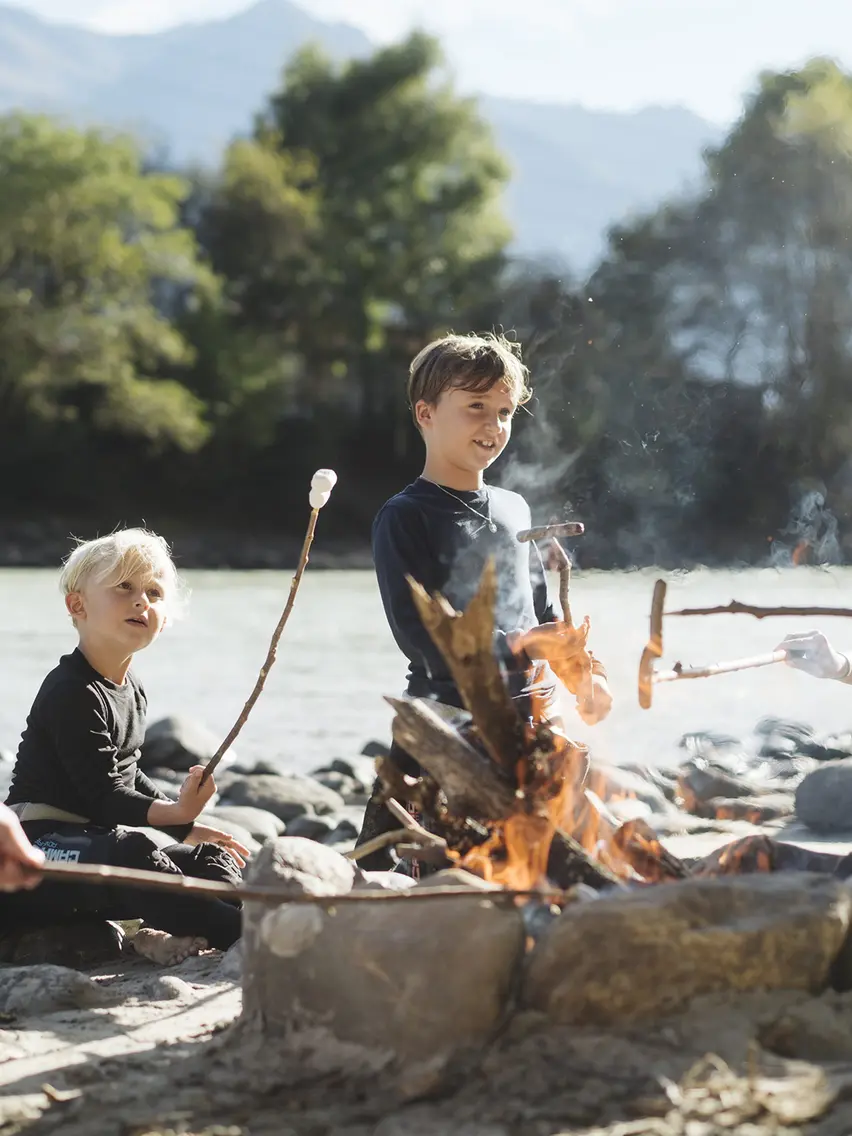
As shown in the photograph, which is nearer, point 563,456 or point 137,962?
point 137,962

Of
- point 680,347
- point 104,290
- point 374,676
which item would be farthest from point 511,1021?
point 104,290

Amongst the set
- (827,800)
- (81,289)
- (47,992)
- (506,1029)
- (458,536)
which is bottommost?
(47,992)

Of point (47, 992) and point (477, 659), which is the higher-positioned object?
point (477, 659)

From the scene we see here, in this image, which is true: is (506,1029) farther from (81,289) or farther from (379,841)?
(81,289)

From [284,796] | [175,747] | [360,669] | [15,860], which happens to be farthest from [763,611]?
[360,669]

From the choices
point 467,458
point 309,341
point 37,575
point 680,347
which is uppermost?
point 309,341

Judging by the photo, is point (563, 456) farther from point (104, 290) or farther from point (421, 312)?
point (421, 312)

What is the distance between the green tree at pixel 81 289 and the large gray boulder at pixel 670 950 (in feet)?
98.6

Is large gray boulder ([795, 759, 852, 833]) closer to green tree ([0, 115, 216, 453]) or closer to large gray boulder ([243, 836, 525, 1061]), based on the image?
large gray boulder ([243, 836, 525, 1061])

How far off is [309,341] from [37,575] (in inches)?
491

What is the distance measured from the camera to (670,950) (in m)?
2.54

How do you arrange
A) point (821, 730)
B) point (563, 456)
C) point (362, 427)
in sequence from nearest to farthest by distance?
point (563, 456) → point (821, 730) → point (362, 427)

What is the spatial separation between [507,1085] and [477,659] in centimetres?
82

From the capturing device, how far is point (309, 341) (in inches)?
1441
